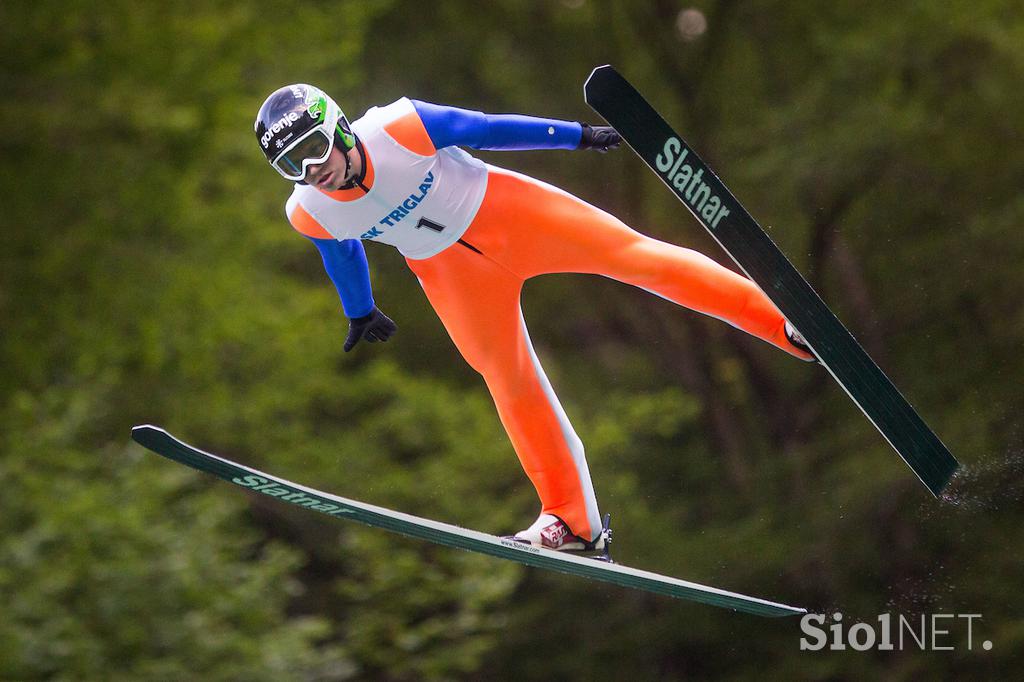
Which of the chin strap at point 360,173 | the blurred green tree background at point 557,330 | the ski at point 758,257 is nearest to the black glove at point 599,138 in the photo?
the ski at point 758,257

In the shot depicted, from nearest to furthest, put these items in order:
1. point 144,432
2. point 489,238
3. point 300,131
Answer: point 300,131 < point 489,238 < point 144,432

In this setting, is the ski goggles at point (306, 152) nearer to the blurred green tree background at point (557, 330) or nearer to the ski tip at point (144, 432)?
the ski tip at point (144, 432)

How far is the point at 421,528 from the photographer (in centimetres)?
454

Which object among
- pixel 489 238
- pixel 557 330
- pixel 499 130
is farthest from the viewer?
pixel 557 330

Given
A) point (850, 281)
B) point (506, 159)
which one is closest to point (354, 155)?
point (506, 159)

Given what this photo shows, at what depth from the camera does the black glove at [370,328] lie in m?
4.38

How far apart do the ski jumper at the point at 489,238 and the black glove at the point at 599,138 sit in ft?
Result: 0.10

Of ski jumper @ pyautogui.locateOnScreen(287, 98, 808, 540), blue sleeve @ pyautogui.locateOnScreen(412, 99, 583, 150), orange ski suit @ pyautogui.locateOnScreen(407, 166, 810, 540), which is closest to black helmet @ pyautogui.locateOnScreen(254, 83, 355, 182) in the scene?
ski jumper @ pyautogui.locateOnScreen(287, 98, 808, 540)

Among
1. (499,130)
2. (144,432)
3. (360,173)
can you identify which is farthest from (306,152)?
(144,432)

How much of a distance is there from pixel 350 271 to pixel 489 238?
1.43ft

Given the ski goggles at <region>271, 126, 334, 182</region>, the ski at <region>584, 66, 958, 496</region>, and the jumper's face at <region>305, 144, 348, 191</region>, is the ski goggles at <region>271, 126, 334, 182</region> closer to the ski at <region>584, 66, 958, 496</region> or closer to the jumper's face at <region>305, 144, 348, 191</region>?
the jumper's face at <region>305, 144, 348, 191</region>

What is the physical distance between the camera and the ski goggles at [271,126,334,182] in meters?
3.84

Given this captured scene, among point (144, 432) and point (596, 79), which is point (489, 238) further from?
point (144, 432)

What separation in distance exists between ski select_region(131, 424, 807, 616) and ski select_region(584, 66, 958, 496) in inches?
26.1
